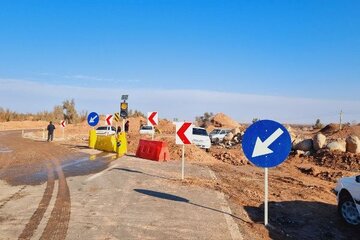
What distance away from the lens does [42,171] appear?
1614cm

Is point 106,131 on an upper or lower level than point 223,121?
lower

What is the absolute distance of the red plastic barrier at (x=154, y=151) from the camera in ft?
69.5

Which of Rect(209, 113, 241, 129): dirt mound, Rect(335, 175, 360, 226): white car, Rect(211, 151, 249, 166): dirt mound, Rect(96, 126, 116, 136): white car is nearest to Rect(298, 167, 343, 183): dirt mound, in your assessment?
Rect(211, 151, 249, 166): dirt mound

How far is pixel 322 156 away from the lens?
27.9 m

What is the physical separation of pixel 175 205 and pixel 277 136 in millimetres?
2999

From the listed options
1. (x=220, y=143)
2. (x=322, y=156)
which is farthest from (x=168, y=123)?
(x=322, y=156)

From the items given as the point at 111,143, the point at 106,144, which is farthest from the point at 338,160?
the point at 106,144

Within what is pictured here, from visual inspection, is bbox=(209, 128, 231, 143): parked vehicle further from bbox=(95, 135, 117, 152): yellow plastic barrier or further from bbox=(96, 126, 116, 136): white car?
bbox=(95, 135, 117, 152): yellow plastic barrier

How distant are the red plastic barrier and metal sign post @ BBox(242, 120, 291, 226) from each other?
42.6ft

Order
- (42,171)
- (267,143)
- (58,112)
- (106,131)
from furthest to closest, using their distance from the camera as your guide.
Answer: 1. (58,112)
2. (106,131)
3. (42,171)
4. (267,143)

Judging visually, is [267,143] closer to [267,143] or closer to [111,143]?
[267,143]

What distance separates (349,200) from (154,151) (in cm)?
1310

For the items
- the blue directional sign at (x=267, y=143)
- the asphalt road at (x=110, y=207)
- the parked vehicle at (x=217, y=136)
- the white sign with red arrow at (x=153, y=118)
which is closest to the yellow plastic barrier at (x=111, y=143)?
the white sign with red arrow at (x=153, y=118)

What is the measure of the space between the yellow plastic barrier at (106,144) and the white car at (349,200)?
697 inches
